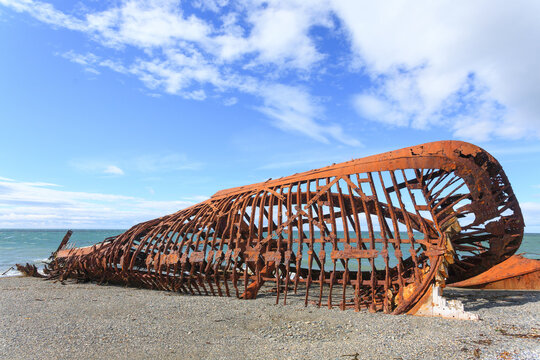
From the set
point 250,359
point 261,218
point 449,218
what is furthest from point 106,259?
point 449,218

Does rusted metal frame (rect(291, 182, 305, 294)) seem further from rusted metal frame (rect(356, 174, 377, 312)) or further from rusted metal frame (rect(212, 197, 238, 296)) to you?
rusted metal frame (rect(212, 197, 238, 296))

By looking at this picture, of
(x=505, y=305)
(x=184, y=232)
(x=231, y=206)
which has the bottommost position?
(x=505, y=305)

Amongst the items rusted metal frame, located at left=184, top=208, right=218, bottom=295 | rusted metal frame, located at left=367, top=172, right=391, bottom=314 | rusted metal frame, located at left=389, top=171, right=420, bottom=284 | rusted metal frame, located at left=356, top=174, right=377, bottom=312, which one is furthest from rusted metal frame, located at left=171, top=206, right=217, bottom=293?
rusted metal frame, located at left=389, top=171, right=420, bottom=284

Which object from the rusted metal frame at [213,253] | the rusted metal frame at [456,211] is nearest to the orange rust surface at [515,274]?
the rusted metal frame at [456,211]

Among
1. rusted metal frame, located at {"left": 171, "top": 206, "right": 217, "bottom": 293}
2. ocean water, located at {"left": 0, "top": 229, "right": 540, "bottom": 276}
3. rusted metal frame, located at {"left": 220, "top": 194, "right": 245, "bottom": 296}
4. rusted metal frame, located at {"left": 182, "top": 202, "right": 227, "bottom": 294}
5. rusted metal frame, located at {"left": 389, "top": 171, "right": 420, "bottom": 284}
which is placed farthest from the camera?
ocean water, located at {"left": 0, "top": 229, "right": 540, "bottom": 276}

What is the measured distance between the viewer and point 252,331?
6371mm

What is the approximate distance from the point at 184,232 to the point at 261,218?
2.79m

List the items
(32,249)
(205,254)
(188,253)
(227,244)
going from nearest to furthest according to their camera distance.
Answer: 1. (205,254)
2. (227,244)
3. (188,253)
4. (32,249)

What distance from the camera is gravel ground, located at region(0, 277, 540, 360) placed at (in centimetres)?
521

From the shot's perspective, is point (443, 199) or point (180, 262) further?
point (180, 262)

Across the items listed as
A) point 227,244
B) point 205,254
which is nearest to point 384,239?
point 227,244

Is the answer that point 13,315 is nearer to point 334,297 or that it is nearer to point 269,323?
point 269,323

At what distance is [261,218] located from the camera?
9422 millimetres

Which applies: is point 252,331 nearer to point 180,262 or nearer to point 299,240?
point 299,240
